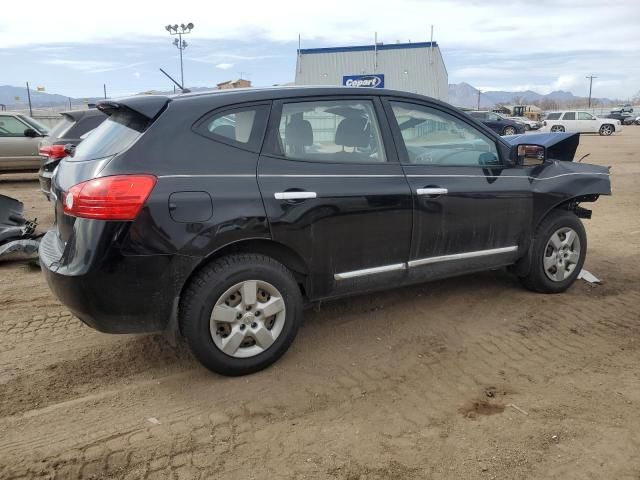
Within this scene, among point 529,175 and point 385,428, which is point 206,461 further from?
point 529,175

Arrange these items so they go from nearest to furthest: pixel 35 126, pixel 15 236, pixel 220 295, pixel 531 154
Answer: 1. pixel 220 295
2. pixel 531 154
3. pixel 15 236
4. pixel 35 126

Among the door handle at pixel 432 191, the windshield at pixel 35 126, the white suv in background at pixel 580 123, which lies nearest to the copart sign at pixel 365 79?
the white suv in background at pixel 580 123

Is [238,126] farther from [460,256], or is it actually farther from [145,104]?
[460,256]

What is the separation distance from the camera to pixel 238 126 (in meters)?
3.43

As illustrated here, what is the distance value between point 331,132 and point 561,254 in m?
2.49

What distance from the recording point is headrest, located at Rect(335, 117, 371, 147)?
3.84 meters

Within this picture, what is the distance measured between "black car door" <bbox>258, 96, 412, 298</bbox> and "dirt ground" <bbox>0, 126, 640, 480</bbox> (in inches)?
23.8

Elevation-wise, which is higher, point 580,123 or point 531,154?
point 580,123

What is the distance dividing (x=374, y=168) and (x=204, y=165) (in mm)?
1211

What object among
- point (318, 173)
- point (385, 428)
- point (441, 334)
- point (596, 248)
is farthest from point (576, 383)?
point (596, 248)

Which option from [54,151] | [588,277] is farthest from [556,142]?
[54,151]

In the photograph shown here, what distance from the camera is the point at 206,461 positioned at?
8.86 feet

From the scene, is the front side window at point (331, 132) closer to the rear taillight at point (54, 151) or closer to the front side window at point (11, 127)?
the rear taillight at point (54, 151)

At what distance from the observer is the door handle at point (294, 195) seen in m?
3.39
